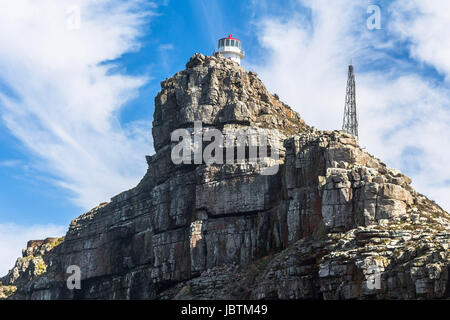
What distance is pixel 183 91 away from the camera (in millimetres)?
177625

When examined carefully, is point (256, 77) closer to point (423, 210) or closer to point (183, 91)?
point (183, 91)

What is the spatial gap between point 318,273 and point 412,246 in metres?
15.7

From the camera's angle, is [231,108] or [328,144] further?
[231,108]

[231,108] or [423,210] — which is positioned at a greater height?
[231,108]

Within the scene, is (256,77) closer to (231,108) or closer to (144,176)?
(231,108)

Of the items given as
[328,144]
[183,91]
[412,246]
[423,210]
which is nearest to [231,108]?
[183,91]

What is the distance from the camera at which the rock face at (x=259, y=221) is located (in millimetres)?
123062

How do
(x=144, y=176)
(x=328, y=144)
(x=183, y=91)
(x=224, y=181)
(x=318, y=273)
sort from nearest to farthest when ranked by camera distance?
(x=318, y=273), (x=328, y=144), (x=224, y=181), (x=183, y=91), (x=144, y=176)

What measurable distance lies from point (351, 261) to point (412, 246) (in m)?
9.16

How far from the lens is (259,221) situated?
156 metres

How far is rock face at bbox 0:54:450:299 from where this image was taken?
12306 cm
